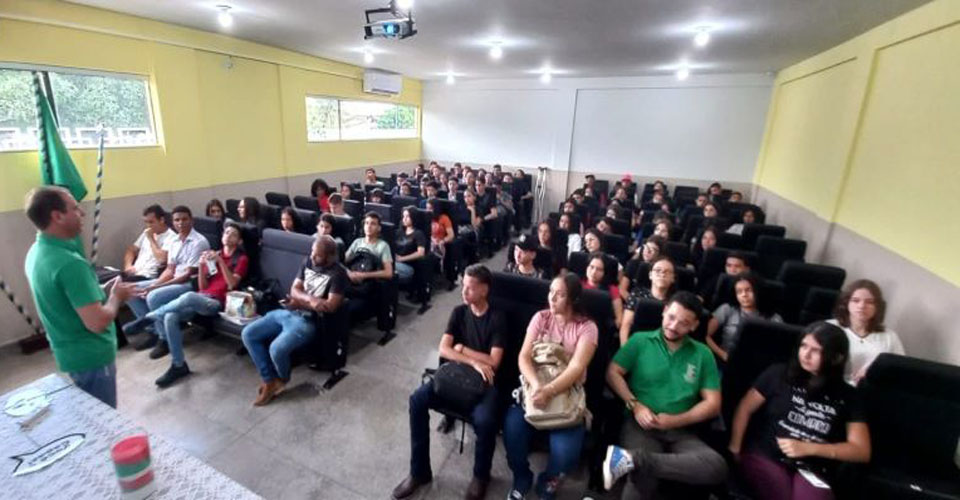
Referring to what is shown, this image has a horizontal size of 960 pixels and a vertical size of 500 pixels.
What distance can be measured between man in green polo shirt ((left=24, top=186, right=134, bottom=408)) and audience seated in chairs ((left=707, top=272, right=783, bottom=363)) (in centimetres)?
320

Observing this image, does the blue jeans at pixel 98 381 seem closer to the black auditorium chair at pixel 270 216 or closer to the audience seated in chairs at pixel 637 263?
the black auditorium chair at pixel 270 216

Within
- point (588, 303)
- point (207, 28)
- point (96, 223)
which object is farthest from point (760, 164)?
point (96, 223)

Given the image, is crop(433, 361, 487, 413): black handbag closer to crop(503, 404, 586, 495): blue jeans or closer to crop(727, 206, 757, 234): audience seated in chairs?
crop(503, 404, 586, 495): blue jeans

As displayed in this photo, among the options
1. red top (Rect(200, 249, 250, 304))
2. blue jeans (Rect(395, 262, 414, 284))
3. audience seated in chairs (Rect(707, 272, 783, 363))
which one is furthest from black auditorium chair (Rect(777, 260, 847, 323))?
red top (Rect(200, 249, 250, 304))

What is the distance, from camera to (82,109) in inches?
160

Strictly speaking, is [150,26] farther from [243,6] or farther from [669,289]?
[669,289]

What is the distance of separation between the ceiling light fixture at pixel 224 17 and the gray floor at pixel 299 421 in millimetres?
3201

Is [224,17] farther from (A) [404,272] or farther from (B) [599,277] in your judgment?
(B) [599,277]

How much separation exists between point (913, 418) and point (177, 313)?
175 inches

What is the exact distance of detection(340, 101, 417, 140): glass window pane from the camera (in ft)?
26.2

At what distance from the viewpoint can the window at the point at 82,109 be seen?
352cm

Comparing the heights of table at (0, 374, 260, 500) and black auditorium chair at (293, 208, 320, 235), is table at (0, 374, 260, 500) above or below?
below

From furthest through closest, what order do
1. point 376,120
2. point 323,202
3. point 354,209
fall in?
1. point 376,120
2. point 323,202
3. point 354,209

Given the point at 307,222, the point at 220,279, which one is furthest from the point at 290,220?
the point at 220,279
